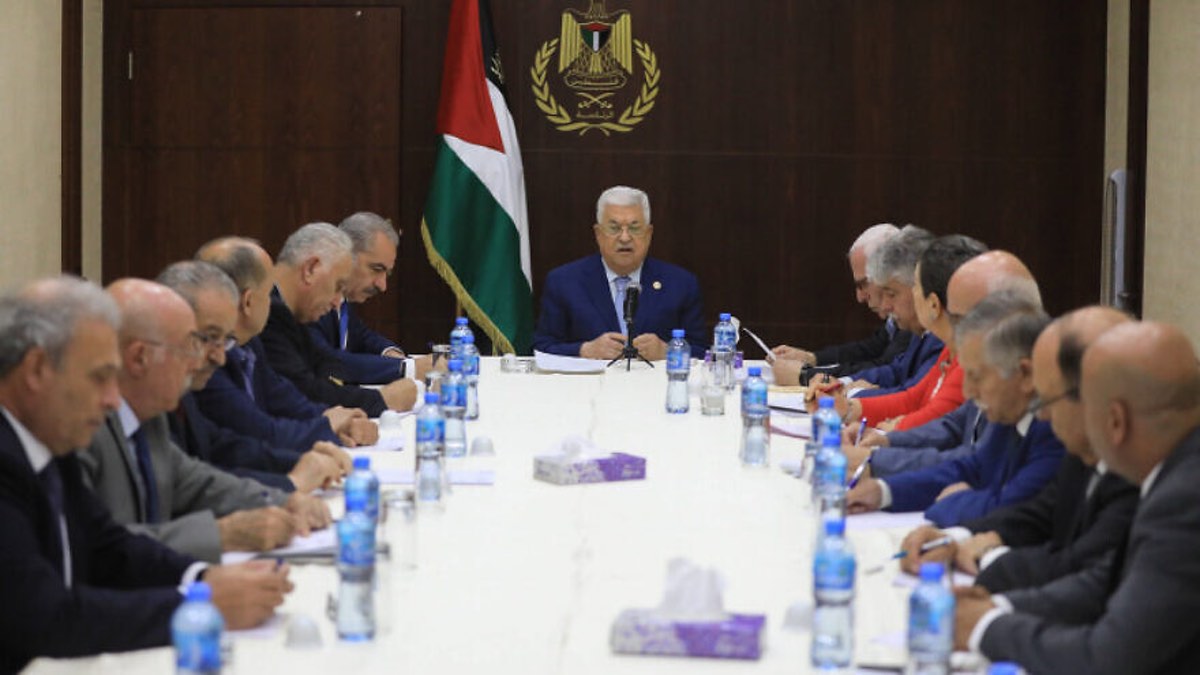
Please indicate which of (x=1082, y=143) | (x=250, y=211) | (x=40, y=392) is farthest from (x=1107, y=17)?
(x=40, y=392)

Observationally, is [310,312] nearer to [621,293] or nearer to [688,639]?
[621,293]

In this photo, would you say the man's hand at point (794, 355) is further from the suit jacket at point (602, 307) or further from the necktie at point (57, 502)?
the necktie at point (57, 502)

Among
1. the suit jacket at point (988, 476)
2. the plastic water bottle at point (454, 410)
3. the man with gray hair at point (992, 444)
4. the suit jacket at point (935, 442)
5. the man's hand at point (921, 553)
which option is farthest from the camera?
the plastic water bottle at point (454, 410)

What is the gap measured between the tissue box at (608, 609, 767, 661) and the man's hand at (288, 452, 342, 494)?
5.49ft

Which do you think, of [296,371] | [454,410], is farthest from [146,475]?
[296,371]

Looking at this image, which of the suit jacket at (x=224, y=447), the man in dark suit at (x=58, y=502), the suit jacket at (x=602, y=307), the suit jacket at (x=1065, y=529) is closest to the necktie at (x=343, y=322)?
the suit jacket at (x=602, y=307)

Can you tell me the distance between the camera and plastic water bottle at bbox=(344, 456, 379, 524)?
10.7 ft

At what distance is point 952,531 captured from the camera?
12.0ft

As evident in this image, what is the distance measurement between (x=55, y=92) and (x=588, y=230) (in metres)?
2.86

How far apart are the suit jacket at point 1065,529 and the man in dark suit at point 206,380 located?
167cm

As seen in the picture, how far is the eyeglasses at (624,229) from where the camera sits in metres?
7.89

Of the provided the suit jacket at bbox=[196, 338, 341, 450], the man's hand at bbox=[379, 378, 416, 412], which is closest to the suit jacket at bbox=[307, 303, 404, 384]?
the man's hand at bbox=[379, 378, 416, 412]

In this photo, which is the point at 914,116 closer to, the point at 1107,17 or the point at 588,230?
the point at 1107,17

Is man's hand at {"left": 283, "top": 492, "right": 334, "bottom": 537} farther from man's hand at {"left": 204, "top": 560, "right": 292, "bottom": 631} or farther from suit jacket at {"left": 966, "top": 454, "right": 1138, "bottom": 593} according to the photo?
suit jacket at {"left": 966, "top": 454, "right": 1138, "bottom": 593}
